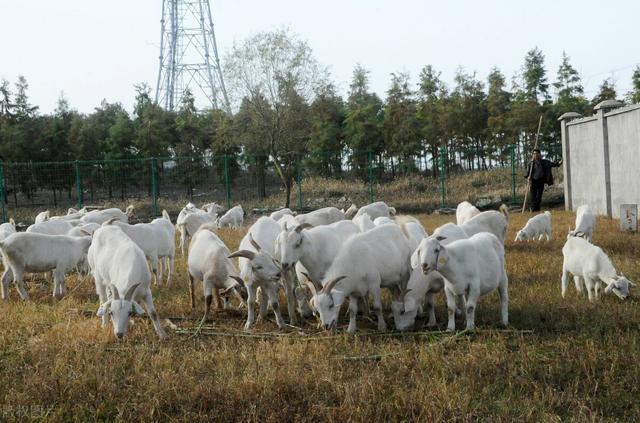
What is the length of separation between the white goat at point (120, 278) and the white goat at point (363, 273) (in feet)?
6.03

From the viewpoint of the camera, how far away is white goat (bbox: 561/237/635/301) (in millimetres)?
7684

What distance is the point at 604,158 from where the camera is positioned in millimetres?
17547

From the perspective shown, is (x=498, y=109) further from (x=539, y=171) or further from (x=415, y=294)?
(x=415, y=294)

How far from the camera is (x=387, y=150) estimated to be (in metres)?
31.8

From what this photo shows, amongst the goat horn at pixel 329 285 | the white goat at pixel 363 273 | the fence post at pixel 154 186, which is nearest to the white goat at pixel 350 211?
the white goat at pixel 363 273

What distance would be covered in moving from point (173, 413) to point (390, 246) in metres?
3.68

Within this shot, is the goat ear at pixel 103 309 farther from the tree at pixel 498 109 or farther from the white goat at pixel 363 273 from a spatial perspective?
the tree at pixel 498 109

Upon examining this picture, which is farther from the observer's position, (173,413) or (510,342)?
(510,342)

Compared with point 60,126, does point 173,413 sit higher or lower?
lower

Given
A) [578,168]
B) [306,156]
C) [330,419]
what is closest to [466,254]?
[330,419]

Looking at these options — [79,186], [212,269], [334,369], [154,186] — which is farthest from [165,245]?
[79,186]

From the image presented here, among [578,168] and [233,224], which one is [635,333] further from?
[233,224]

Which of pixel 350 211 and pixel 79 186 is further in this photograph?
pixel 79 186

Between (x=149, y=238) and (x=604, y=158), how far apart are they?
1277 cm
